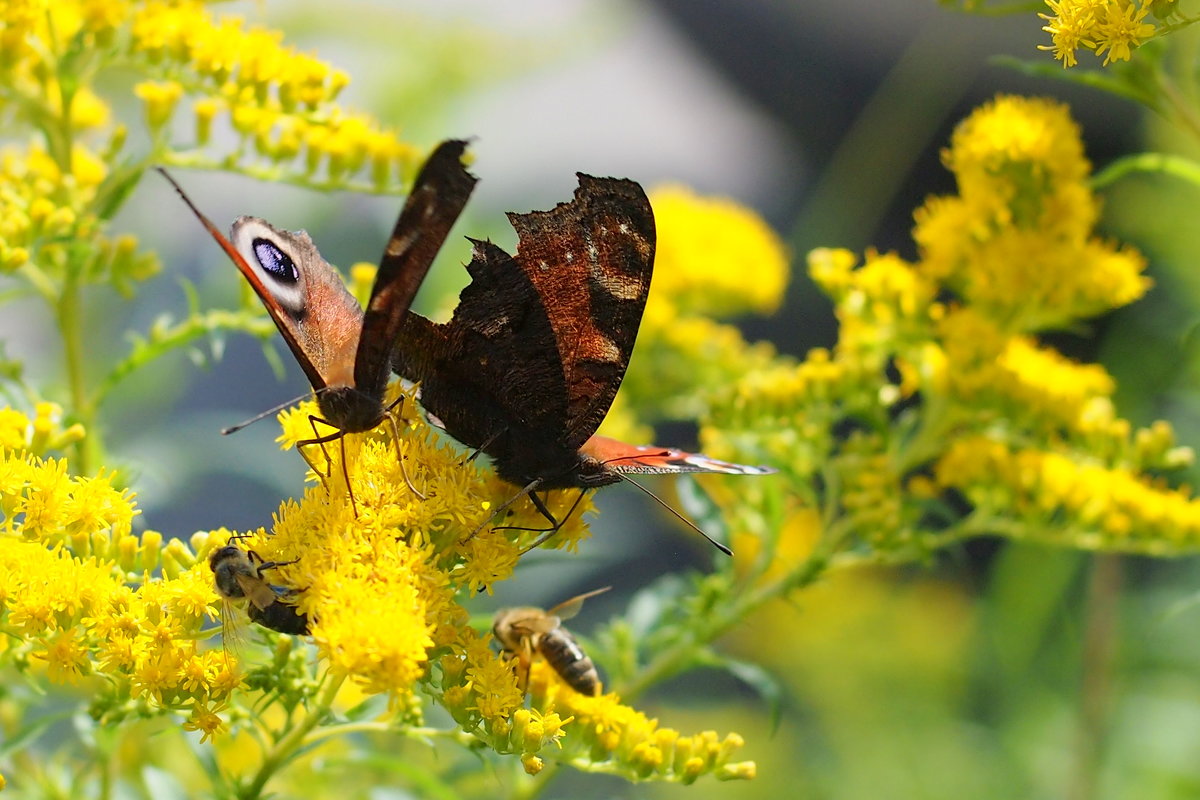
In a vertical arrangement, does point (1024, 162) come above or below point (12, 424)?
above

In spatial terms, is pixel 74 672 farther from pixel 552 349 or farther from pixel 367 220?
pixel 367 220

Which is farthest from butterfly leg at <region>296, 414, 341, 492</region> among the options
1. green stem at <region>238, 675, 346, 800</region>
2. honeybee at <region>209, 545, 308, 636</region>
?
green stem at <region>238, 675, 346, 800</region>

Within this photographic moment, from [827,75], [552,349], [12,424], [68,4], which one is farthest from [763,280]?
[827,75]

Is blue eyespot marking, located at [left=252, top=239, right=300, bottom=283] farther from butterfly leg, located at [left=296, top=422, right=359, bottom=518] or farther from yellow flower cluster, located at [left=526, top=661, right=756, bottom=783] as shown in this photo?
yellow flower cluster, located at [left=526, top=661, right=756, bottom=783]

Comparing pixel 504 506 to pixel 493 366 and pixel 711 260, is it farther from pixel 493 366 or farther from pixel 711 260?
pixel 711 260

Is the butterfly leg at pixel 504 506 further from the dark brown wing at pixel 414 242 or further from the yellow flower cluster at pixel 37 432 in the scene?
the yellow flower cluster at pixel 37 432

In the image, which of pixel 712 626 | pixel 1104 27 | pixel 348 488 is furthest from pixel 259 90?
pixel 1104 27

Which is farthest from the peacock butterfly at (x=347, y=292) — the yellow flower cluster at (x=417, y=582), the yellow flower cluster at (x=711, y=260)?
the yellow flower cluster at (x=711, y=260)
